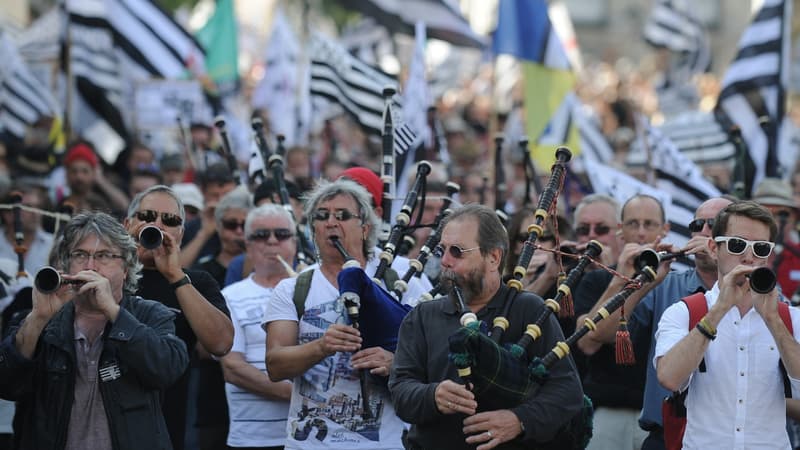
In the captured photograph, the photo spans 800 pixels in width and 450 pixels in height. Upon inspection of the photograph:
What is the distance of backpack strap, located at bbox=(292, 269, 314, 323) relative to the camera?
290 inches

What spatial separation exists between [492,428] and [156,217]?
2.38m

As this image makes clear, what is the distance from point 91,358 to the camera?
21.2 ft

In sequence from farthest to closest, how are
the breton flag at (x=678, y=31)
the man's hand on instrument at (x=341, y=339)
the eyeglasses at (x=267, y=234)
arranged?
the breton flag at (x=678, y=31)
the eyeglasses at (x=267, y=234)
the man's hand on instrument at (x=341, y=339)

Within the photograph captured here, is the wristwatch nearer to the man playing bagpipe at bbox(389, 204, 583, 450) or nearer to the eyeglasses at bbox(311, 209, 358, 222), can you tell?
the eyeglasses at bbox(311, 209, 358, 222)

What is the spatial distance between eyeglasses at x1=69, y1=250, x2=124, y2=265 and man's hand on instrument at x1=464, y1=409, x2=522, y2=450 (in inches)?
72.5

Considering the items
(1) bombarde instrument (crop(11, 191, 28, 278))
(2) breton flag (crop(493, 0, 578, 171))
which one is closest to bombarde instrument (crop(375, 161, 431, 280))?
(1) bombarde instrument (crop(11, 191, 28, 278))

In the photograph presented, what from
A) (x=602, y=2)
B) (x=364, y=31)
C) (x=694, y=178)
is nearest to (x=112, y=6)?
(x=364, y=31)

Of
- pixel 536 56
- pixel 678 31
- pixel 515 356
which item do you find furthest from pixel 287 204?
pixel 678 31

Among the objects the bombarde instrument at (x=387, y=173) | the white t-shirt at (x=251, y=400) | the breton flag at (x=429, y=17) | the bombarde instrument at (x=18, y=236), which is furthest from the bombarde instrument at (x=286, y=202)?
the breton flag at (x=429, y=17)

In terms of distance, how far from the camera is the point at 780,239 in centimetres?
1088

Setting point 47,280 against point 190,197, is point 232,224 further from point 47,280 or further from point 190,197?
point 47,280

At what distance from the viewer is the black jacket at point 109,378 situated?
6.32m

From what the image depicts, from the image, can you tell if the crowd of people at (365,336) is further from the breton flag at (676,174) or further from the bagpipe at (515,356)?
the breton flag at (676,174)

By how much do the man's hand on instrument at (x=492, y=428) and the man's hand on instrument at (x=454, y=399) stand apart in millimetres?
66
